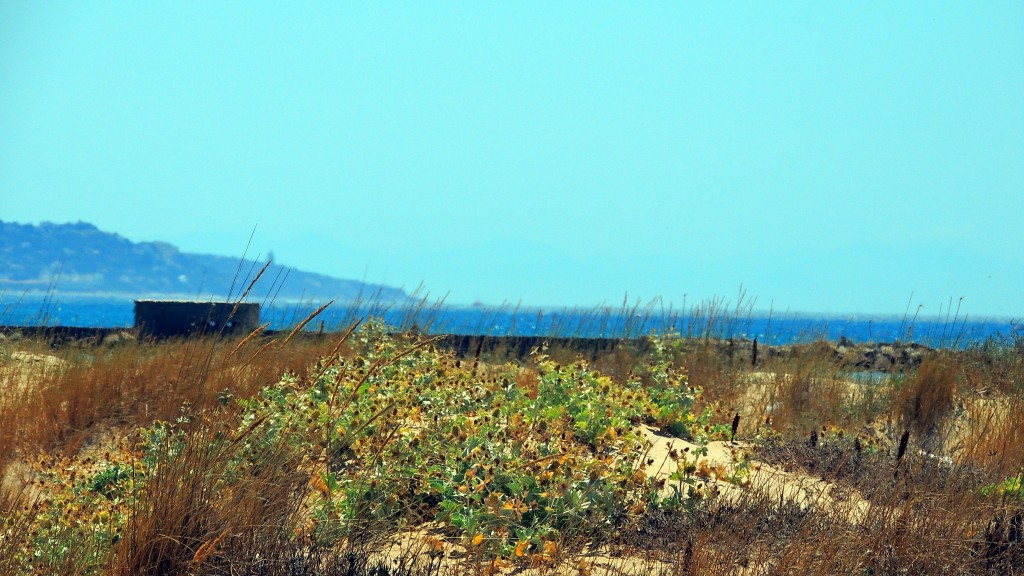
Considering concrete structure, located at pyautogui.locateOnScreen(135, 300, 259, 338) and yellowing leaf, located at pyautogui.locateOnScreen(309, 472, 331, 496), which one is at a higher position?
concrete structure, located at pyautogui.locateOnScreen(135, 300, 259, 338)

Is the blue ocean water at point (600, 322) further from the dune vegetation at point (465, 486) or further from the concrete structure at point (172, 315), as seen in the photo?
the dune vegetation at point (465, 486)

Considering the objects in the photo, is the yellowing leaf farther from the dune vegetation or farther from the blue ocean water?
the blue ocean water

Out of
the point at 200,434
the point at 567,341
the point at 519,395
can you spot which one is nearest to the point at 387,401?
the point at 519,395

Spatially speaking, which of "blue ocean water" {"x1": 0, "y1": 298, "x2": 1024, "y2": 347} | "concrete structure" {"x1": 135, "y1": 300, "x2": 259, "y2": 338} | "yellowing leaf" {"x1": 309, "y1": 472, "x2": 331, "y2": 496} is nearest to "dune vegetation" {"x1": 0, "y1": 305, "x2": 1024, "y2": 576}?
"yellowing leaf" {"x1": 309, "y1": 472, "x2": 331, "y2": 496}

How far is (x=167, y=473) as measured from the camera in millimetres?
3494

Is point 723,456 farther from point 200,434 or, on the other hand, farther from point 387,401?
point 200,434

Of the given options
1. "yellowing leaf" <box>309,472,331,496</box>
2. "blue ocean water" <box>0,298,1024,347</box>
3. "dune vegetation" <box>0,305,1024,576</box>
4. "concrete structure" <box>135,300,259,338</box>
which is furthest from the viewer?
"concrete structure" <box>135,300,259,338</box>

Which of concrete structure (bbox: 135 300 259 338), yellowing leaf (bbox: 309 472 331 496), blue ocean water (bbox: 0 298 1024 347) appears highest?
blue ocean water (bbox: 0 298 1024 347)

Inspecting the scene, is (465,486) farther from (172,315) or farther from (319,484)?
(172,315)

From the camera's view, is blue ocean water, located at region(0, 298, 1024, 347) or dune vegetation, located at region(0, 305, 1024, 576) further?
blue ocean water, located at region(0, 298, 1024, 347)

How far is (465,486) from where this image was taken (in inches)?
169

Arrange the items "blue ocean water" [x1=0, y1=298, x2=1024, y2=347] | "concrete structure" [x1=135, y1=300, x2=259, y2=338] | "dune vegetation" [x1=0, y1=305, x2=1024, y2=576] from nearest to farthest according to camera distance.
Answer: "dune vegetation" [x1=0, y1=305, x2=1024, y2=576]
"blue ocean water" [x1=0, y1=298, x2=1024, y2=347]
"concrete structure" [x1=135, y1=300, x2=259, y2=338]

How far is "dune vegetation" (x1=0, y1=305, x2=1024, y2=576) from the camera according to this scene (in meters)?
3.59

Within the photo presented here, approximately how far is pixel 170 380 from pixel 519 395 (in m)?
3.46
